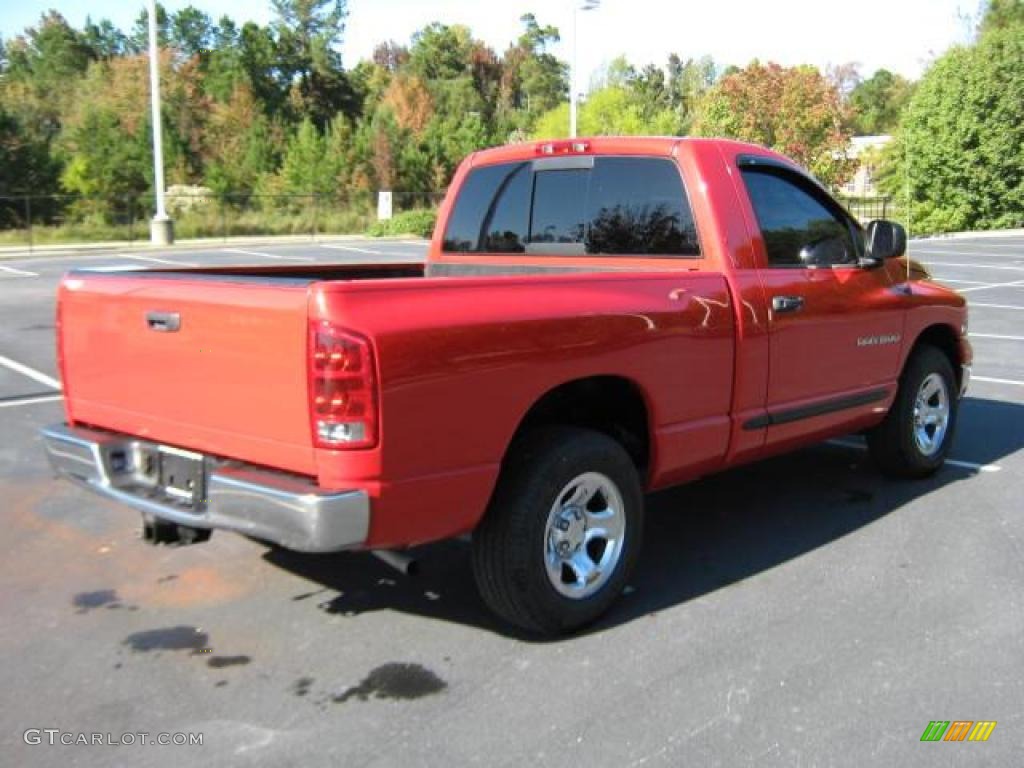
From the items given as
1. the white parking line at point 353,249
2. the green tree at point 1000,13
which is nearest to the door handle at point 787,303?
the white parking line at point 353,249

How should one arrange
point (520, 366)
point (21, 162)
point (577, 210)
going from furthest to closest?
point (21, 162) → point (577, 210) → point (520, 366)

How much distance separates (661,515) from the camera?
546 cm

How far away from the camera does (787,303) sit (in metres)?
4.61

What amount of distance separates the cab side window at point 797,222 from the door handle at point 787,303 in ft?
0.59

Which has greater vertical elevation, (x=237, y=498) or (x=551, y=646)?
(x=237, y=498)

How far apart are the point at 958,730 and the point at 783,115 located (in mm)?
37434

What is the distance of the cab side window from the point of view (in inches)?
187

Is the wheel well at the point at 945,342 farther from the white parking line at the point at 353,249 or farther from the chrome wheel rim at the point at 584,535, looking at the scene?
the white parking line at the point at 353,249

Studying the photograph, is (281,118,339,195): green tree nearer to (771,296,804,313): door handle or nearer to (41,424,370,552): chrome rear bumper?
(771,296,804,313): door handle

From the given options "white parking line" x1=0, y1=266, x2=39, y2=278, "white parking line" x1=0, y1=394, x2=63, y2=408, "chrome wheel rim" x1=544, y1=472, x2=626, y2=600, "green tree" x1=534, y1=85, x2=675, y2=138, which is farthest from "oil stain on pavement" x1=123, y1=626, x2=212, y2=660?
"green tree" x1=534, y1=85, x2=675, y2=138

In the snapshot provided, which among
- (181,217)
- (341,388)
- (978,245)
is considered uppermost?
(181,217)

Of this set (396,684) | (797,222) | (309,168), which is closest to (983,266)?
(797,222)

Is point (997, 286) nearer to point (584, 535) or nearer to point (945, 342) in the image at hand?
point (945, 342)

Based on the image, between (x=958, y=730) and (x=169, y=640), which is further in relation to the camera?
(x=169, y=640)
